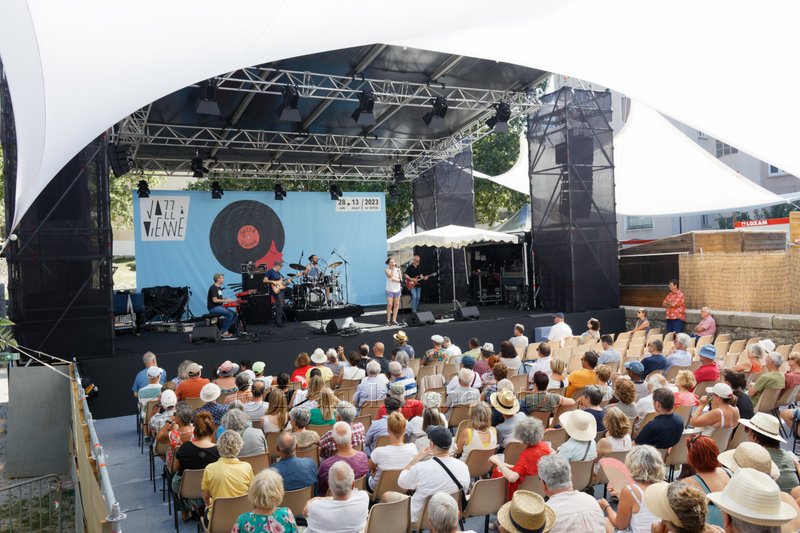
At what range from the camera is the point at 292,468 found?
3.90 m

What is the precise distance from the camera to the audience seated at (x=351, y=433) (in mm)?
4391

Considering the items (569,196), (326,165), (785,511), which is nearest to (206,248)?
(326,165)

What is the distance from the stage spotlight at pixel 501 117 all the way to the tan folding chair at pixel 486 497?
1008 cm

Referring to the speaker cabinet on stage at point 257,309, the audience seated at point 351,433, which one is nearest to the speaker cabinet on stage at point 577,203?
the speaker cabinet on stage at point 257,309

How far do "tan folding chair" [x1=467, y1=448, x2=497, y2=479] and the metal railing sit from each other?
13.6 ft

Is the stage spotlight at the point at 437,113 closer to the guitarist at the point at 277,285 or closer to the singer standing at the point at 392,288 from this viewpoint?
the singer standing at the point at 392,288

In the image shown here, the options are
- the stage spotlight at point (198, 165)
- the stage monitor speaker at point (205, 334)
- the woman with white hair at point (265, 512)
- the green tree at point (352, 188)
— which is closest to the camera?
the woman with white hair at point (265, 512)

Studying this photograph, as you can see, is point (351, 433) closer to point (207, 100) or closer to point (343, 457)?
point (343, 457)

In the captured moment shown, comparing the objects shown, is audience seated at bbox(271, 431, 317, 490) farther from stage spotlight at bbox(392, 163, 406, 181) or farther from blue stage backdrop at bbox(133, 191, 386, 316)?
stage spotlight at bbox(392, 163, 406, 181)

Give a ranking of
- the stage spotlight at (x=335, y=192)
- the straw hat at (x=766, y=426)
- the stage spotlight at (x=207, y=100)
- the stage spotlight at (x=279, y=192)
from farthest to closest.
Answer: the stage spotlight at (x=335, y=192) → the stage spotlight at (x=279, y=192) → the stage spotlight at (x=207, y=100) → the straw hat at (x=766, y=426)

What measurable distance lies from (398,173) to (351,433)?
46.4ft

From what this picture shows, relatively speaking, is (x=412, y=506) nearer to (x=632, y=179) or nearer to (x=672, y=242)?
(x=672, y=242)

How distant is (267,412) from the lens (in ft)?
17.6

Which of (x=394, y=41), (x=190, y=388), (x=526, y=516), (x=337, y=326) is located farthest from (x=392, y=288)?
(x=526, y=516)
